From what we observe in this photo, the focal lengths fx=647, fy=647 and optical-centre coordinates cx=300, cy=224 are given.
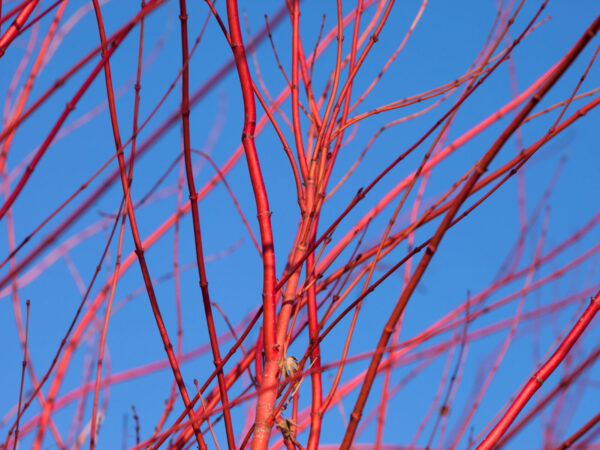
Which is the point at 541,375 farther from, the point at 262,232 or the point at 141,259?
the point at 141,259

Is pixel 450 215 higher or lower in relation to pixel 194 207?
lower

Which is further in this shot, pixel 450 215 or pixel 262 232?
pixel 262 232

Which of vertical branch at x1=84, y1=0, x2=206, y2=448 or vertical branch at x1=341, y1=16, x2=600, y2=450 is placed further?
vertical branch at x1=84, y1=0, x2=206, y2=448

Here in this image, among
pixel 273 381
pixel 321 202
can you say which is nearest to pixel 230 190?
pixel 321 202

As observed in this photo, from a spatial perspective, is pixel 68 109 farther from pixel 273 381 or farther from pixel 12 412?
pixel 12 412

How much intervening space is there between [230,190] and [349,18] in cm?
60

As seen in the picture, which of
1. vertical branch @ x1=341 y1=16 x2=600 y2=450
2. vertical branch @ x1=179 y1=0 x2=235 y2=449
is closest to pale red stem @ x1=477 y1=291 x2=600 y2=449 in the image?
vertical branch @ x1=341 y1=16 x2=600 y2=450

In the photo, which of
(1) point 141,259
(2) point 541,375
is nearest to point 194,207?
(1) point 141,259

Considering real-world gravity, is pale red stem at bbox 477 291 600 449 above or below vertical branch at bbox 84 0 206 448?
below

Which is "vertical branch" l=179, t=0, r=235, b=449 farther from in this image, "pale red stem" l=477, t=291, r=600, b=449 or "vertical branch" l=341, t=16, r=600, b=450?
"pale red stem" l=477, t=291, r=600, b=449

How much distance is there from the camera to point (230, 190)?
5.21 feet

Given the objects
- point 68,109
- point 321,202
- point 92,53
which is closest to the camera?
point 92,53

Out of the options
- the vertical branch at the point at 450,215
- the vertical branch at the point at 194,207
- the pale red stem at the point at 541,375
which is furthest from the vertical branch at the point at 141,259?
the pale red stem at the point at 541,375

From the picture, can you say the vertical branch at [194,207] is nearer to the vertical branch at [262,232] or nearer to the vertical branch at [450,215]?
the vertical branch at [262,232]
